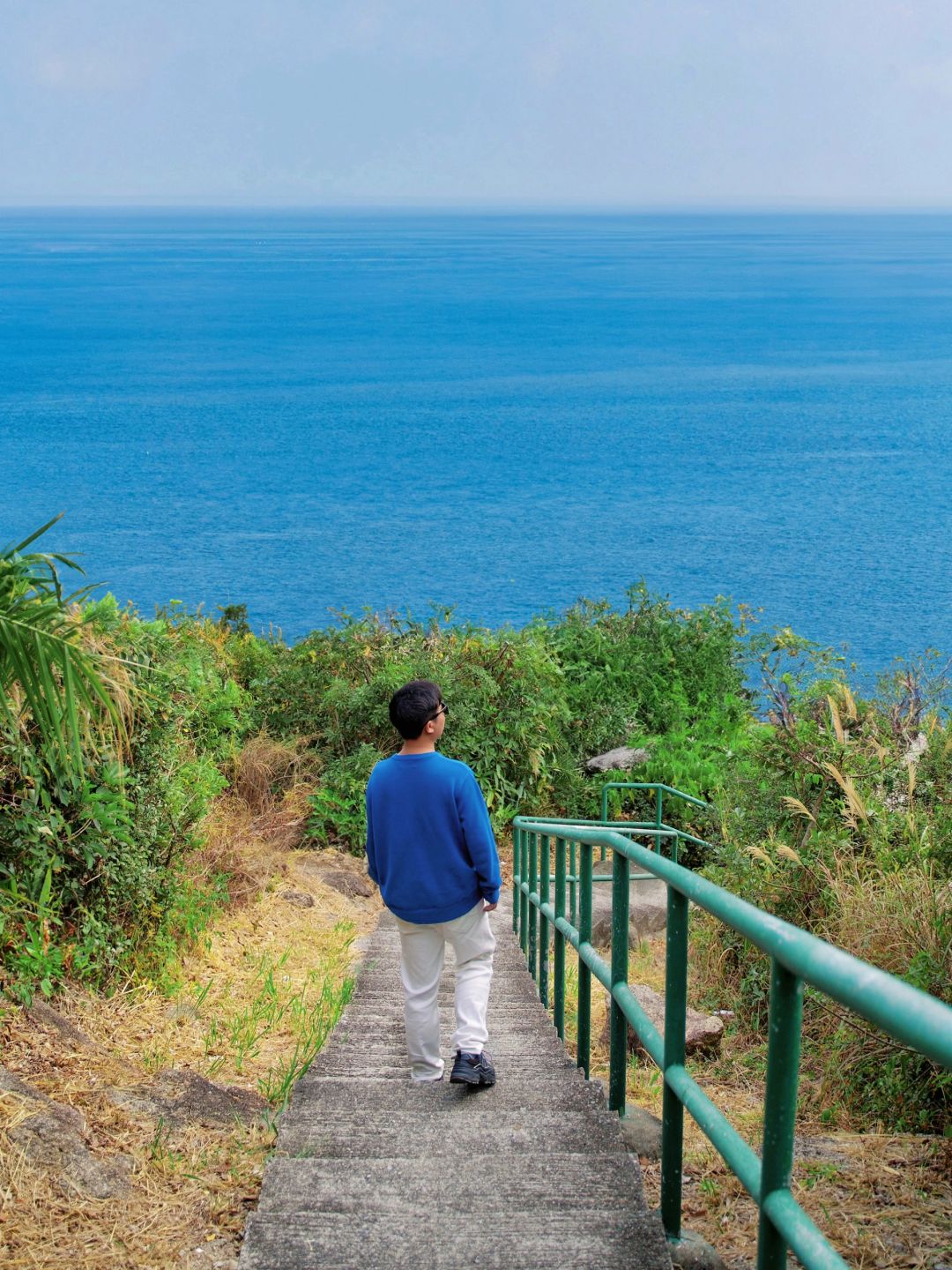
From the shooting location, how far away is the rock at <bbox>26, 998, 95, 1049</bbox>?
16.4 feet

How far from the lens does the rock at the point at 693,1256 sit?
305cm

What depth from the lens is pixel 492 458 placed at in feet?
229

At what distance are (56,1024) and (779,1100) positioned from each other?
11.9 ft

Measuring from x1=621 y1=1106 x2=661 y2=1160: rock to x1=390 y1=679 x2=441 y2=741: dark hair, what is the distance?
4.78ft

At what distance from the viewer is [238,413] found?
268ft

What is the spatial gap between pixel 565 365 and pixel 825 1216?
99550 millimetres

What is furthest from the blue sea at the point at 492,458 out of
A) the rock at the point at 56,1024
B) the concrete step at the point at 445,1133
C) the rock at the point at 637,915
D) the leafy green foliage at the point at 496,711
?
the concrete step at the point at 445,1133

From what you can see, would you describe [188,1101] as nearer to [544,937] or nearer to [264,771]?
[544,937]

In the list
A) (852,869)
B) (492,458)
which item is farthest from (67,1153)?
(492,458)

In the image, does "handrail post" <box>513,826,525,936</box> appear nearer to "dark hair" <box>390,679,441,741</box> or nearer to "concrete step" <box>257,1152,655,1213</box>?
"dark hair" <box>390,679,441,741</box>

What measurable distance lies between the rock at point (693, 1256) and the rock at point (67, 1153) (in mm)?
1648

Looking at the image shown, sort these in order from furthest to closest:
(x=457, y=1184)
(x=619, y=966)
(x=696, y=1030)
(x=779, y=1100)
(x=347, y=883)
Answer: (x=347, y=883) → (x=696, y=1030) → (x=619, y=966) → (x=457, y=1184) → (x=779, y=1100)

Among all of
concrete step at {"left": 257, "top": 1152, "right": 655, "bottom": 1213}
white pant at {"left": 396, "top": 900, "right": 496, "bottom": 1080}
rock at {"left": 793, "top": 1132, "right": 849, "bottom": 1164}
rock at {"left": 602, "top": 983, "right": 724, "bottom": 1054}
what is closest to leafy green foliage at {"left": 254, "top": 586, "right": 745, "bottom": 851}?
rock at {"left": 602, "top": 983, "right": 724, "bottom": 1054}

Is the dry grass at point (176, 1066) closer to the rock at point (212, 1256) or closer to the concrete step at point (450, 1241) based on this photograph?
the rock at point (212, 1256)
